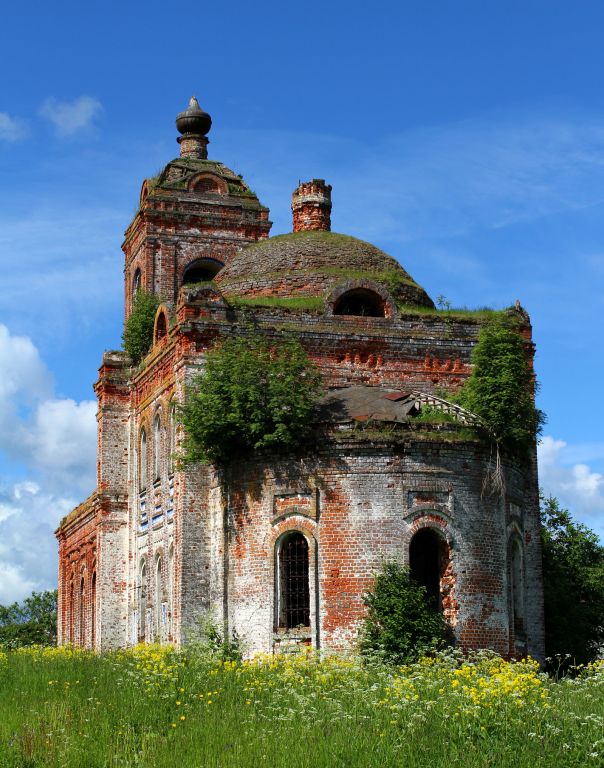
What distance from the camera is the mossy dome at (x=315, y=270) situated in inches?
→ 1181

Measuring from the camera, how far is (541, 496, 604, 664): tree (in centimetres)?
2945

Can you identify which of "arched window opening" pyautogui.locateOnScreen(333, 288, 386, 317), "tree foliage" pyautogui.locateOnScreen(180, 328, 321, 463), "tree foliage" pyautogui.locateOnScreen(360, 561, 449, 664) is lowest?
"tree foliage" pyautogui.locateOnScreen(360, 561, 449, 664)

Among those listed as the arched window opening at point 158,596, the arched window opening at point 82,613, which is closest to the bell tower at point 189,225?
the arched window opening at point 82,613

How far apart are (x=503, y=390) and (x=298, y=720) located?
12.6 meters

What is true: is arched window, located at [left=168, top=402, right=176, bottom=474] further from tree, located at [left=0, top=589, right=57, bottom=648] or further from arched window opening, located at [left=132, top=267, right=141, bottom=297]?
tree, located at [left=0, top=589, right=57, bottom=648]

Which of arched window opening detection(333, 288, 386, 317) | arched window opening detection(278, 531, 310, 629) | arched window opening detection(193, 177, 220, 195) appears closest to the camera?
arched window opening detection(278, 531, 310, 629)

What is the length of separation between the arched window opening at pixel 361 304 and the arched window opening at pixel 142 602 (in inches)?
325

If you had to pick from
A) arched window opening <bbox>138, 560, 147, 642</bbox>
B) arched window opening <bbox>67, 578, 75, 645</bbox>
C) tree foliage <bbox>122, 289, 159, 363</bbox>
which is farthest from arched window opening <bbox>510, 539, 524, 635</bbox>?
arched window opening <bbox>67, 578, 75, 645</bbox>

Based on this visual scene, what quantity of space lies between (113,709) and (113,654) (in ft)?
23.5

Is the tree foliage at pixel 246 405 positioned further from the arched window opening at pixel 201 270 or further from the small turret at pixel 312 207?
the arched window opening at pixel 201 270

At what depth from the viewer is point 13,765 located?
1458 cm

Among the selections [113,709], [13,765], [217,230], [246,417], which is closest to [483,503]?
[246,417]

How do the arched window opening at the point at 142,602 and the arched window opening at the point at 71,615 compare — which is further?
the arched window opening at the point at 71,615

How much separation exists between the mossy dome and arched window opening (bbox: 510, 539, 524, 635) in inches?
259
